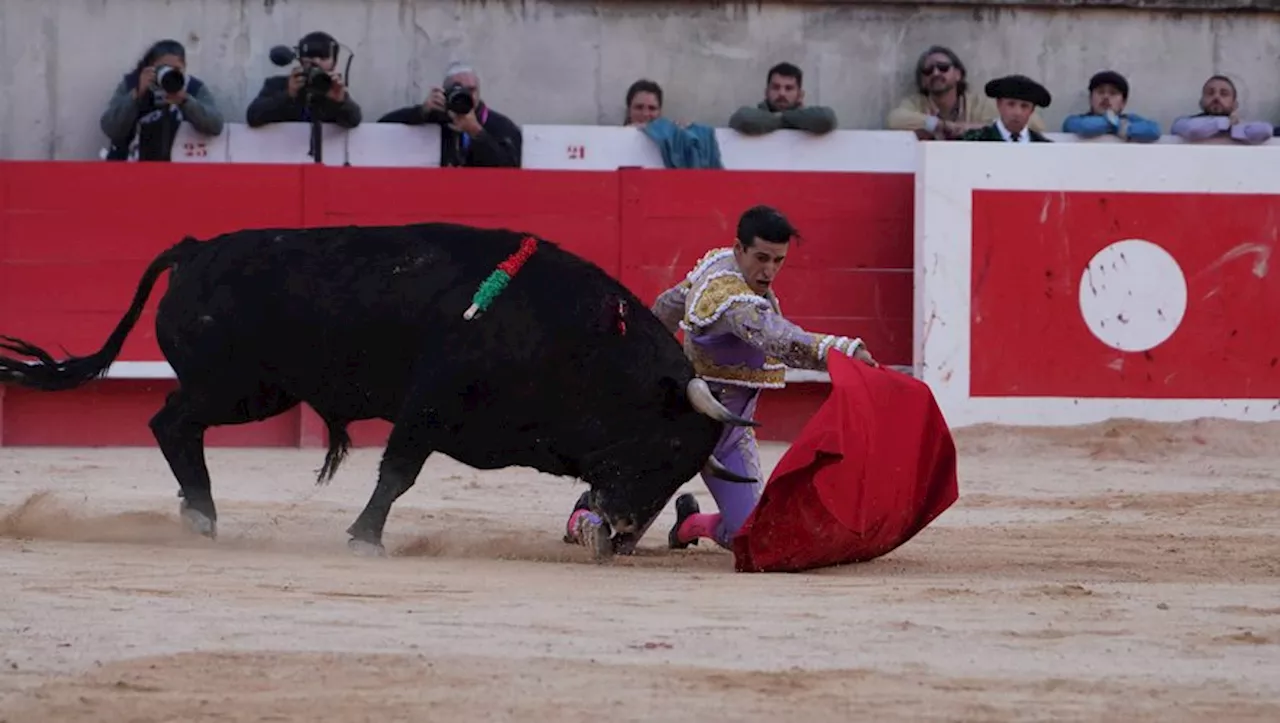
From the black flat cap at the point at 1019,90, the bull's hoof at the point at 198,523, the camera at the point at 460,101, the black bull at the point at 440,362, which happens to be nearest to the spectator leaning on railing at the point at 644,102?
the camera at the point at 460,101

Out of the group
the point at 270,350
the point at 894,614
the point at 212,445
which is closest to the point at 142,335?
the point at 212,445

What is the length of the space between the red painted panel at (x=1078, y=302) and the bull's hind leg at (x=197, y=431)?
14.4 feet

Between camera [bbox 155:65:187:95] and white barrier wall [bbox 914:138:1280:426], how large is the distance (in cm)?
320

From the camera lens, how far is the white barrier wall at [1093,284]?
32.4 feet

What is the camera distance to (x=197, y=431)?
6.24 meters

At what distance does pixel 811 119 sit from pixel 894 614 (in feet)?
20.0

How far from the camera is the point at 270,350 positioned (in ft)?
20.0


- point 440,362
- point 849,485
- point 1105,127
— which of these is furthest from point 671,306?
point 1105,127

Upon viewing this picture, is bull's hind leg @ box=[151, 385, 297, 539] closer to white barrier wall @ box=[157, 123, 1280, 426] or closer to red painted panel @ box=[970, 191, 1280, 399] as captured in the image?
white barrier wall @ box=[157, 123, 1280, 426]

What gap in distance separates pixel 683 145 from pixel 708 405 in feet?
15.7

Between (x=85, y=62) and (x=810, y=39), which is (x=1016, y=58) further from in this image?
(x=85, y=62)

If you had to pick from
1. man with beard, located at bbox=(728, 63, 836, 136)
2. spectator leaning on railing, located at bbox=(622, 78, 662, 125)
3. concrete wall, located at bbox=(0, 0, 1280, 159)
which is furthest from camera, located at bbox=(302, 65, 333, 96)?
man with beard, located at bbox=(728, 63, 836, 136)

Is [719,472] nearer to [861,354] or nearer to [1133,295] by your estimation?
[861,354]

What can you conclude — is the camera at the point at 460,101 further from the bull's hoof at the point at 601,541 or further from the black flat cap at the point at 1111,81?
the bull's hoof at the point at 601,541
